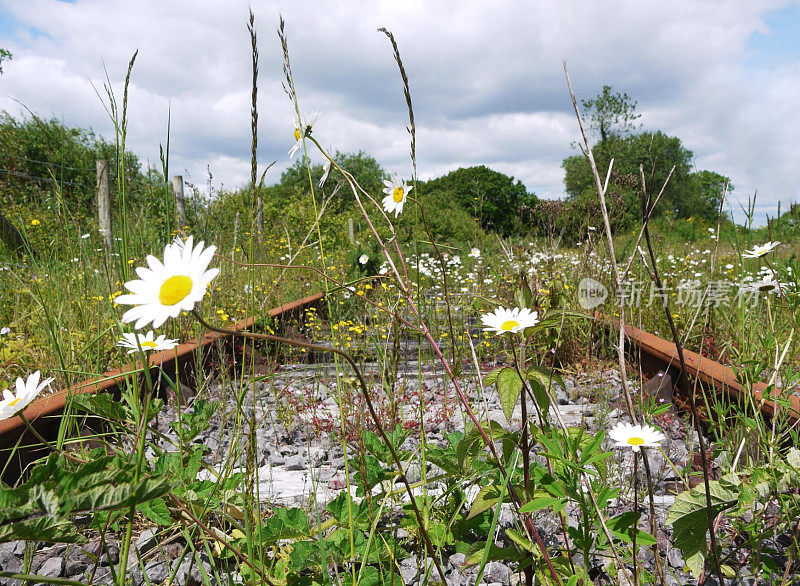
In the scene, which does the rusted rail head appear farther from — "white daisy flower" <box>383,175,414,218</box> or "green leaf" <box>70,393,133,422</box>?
"green leaf" <box>70,393,133,422</box>

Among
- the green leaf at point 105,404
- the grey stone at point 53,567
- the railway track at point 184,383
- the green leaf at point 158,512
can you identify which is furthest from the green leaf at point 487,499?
the grey stone at point 53,567

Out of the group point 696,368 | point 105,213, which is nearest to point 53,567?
point 696,368

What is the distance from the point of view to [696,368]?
223 centimetres

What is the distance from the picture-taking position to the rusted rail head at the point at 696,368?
1.90m

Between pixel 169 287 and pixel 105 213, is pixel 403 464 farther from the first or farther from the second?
pixel 105 213

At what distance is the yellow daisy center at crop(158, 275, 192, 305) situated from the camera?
57 cm

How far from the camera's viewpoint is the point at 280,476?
188 centimetres

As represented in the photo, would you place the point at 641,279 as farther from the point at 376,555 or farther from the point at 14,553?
the point at 14,553

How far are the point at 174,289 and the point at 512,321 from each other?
73 centimetres

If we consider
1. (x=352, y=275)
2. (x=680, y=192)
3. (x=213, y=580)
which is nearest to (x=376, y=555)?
(x=213, y=580)

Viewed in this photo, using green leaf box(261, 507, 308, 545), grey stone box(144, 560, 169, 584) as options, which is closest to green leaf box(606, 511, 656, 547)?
green leaf box(261, 507, 308, 545)

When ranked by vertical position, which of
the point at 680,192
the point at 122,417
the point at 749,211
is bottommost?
the point at 122,417

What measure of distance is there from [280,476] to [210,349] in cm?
140

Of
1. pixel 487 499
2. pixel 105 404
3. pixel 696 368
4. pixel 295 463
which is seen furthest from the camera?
pixel 696 368
